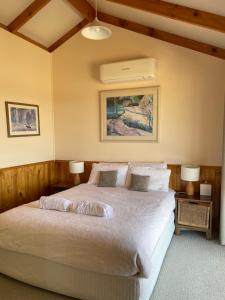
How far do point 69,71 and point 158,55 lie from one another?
1676mm

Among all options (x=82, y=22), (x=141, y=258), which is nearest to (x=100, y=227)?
(x=141, y=258)

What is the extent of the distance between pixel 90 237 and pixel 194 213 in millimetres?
1877

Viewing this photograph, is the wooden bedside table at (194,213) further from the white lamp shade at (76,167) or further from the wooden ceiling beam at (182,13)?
the wooden ceiling beam at (182,13)

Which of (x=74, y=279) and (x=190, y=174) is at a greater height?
(x=190, y=174)

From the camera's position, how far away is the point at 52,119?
4.58 meters

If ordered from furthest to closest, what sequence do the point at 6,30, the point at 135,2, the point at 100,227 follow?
the point at 6,30
the point at 135,2
the point at 100,227

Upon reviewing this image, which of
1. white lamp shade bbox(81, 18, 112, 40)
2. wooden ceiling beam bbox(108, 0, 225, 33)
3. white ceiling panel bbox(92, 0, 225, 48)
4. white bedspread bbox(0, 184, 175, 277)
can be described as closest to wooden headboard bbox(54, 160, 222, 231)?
white bedspread bbox(0, 184, 175, 277)

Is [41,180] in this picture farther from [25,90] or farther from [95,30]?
[95,30]

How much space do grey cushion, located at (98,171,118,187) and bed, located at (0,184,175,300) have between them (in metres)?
1.11

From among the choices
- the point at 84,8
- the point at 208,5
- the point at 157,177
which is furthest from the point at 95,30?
the point at 157,177

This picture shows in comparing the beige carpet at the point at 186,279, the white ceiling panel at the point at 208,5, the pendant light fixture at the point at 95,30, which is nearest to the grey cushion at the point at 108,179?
the beige carpet at the point at 186,279

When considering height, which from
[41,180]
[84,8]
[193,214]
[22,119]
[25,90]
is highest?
[84,8]

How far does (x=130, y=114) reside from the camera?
3.97 metres

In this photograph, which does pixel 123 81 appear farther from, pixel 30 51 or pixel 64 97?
pixel 30 51
